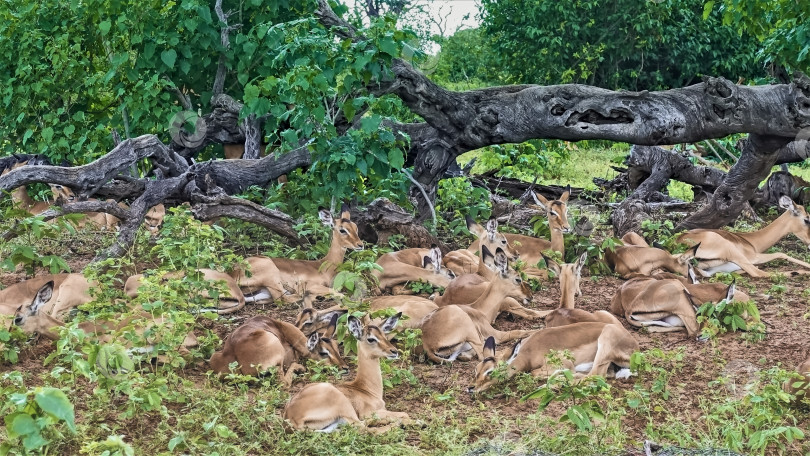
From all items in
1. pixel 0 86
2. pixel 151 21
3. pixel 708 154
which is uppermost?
pixel 151 21

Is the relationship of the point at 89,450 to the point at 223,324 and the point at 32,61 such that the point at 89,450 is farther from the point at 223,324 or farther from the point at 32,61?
the point at 32,61

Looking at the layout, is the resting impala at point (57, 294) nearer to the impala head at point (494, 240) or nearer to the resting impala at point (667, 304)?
the impala head at point (494, 240)

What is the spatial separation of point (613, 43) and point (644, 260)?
9.68 metres

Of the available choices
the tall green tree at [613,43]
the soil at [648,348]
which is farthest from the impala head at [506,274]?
the tall green tree at [613,43]

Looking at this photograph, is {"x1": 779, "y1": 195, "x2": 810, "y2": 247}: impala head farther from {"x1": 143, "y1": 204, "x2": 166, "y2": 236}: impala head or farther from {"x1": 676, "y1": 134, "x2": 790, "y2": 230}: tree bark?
{"x1": 143, "y1": 204, "x2": 166, "y2": 236}: impala head

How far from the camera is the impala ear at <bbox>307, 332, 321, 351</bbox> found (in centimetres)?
552

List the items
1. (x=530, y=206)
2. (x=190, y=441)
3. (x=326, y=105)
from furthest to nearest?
(x=530, y=206)
(x=326, y=105)
(x=190, y=441)

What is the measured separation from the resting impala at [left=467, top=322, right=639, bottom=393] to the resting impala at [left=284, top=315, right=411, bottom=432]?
627 millimetres

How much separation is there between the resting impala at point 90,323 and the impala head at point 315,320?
0.64 metres

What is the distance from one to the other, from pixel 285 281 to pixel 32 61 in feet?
14.5

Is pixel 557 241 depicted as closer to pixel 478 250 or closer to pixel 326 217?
pixel 478 250

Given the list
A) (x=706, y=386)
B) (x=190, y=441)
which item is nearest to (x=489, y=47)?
(x=706, y=386)

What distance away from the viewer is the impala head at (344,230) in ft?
25.2

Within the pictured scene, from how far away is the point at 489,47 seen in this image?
18656 millimetres
